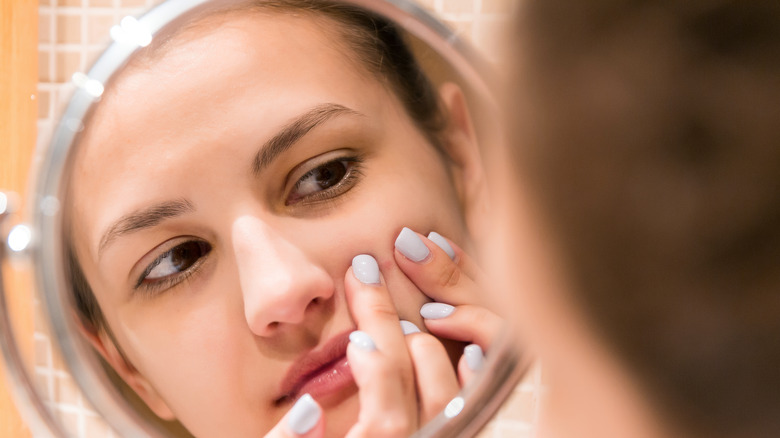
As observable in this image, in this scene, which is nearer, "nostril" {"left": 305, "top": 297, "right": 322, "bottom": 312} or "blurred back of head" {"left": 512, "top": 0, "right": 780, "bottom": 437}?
"blurred back of head" {"left": 512, "top": 0, "right": 780, "bottom": 437}

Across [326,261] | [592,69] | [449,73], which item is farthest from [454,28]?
[592,69]

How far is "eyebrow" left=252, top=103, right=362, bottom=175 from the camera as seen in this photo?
1.50 feet

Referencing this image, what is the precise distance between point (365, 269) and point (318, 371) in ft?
0.27

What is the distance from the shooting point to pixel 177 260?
1.53 feet

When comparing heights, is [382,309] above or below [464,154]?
below

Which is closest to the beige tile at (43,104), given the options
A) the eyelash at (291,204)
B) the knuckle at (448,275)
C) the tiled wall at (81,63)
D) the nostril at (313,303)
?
the tiled wall at (81,63)

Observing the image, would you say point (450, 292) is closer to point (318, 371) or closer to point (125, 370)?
point (318, 371)

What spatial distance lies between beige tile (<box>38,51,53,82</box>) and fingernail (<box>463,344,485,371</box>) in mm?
389

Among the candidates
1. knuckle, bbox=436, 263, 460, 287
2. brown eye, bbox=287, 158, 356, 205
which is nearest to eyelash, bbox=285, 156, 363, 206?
brown eye, bbox=287, 158, 356, 205

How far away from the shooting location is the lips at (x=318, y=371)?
0.47m

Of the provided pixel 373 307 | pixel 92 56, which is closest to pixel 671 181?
pixel 373 307

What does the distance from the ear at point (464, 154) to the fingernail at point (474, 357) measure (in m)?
0.09

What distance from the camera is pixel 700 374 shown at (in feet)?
0.78

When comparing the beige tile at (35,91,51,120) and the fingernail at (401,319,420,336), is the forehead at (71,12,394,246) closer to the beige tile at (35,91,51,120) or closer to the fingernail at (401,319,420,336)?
the beige tile at (35,91,51,120)
